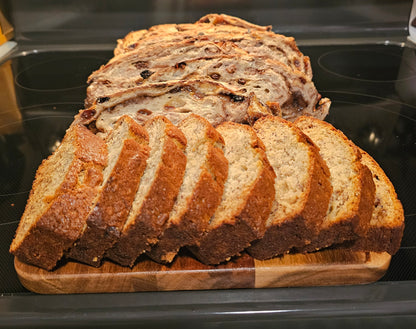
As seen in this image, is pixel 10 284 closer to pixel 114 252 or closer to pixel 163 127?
pixel 114 252

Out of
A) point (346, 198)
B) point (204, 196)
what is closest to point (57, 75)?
point (204, 196)

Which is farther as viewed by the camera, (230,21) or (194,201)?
(230,21)

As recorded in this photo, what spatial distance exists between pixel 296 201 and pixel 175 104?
1162mm

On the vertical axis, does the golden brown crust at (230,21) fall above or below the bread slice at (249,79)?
above

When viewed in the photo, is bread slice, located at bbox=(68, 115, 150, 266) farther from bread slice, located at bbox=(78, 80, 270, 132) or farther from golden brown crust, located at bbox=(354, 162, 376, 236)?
golden brown crust, located at bbox=(354, 162, 376, 236)

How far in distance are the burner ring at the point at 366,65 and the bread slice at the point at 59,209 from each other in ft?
9.50

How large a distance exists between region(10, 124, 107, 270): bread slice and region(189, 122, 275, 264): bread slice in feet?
1.74

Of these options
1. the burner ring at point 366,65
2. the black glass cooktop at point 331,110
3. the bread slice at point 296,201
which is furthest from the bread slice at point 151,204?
the burner ring at point 366,65

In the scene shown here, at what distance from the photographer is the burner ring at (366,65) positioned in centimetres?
402

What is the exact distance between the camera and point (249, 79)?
2943mm

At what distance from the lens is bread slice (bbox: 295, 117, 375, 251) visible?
186 centimetres

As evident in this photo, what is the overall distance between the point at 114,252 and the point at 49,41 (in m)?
3.69

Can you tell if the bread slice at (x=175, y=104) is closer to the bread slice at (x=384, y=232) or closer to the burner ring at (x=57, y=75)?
the bread slice at (x=384, y=232)

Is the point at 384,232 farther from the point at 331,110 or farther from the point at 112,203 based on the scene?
the point at 331,110
